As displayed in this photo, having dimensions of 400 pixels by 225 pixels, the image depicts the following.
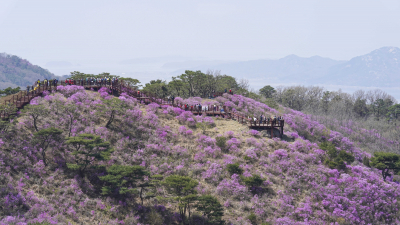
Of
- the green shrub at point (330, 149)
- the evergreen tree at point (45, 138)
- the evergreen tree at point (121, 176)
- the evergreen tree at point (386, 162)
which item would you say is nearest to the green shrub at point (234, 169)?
the evergreen tree at point (121, 176)

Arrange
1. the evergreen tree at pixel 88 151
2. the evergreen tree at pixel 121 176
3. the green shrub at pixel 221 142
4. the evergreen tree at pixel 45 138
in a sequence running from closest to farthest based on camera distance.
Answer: the evergreen tree at pixel 121 176 < the evergreen tree at pixel 88 151 < the evergreen tree at pixel 45 138 < the green shrub at pixel 221 142

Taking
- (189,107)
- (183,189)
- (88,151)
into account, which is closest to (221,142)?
(189,107)

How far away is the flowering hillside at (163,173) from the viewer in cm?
2009

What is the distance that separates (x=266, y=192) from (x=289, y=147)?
9182 millimetres

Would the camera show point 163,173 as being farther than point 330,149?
No

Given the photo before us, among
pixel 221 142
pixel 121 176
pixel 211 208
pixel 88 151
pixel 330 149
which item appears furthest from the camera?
pixel 330 149

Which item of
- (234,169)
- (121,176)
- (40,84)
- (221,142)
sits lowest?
(234,169)

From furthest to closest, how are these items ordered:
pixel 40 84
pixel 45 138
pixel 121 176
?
pixel 40 84
pixel 45 138
pixel 121 176

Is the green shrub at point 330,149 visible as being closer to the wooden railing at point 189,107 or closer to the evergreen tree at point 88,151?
the wooden railing at point 189,107

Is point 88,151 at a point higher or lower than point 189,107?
lower

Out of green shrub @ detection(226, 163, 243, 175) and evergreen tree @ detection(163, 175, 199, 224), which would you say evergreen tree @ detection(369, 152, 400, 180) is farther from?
evergreen tree @ detection(163, 175, 199, 224)

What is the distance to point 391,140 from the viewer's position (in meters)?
65.8

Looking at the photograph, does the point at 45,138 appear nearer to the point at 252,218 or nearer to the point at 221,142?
the point at 221,142

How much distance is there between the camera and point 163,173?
84.1 feet
